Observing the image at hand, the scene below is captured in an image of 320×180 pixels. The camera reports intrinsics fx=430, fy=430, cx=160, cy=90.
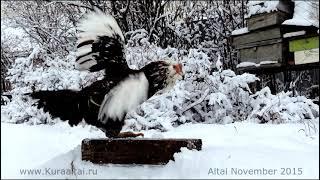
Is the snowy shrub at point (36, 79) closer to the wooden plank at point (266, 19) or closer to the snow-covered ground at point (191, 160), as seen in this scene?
the snow-covered ground at point (191, 160)

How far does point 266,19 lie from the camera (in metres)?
5.00

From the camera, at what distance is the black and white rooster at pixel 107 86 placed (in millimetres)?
2098

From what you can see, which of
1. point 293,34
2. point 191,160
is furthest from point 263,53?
point 191,160

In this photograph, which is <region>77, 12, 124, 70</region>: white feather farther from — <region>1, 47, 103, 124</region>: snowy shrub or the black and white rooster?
<region>1, 47, 103, 124</region>: snowy shrub

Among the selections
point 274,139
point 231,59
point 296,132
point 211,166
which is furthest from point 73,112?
point 231,59

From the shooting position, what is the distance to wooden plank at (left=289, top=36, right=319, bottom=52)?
4.60 m

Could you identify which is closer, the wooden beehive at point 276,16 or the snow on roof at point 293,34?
the snow on roof at point 293,34

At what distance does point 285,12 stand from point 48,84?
2768 mm

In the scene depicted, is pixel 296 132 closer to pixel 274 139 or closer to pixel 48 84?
pixel 274 139

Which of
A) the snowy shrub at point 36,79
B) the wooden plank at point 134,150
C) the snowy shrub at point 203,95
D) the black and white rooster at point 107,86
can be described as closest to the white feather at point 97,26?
the black and white rooster at point 107,86

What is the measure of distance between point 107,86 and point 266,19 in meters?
3.34

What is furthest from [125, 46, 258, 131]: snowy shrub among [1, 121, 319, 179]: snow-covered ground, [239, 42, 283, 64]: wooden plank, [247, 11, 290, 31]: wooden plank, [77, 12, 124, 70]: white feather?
[77, 12, 124, 70]: white feather

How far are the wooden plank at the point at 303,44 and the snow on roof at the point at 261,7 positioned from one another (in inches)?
17.3

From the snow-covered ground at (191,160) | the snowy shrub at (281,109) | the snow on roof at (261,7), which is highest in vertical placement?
the snow on roof at (261,7)
